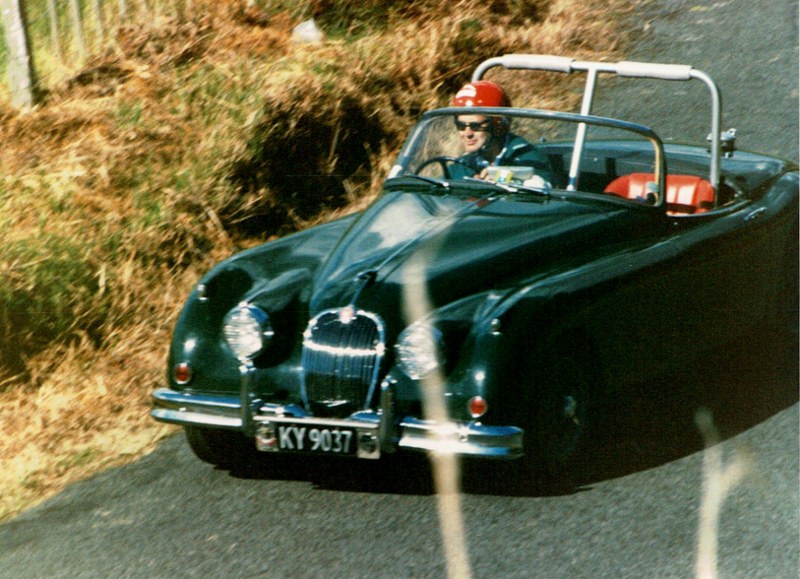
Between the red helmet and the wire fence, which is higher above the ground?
the red helmet

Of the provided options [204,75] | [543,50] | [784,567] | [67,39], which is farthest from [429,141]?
[543,50]

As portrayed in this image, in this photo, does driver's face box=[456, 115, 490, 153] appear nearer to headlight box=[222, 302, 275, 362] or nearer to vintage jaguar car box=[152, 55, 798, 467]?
vintage jaguar car box=[152, 55, 798, 467]

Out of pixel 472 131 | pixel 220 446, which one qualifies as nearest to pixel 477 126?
pixel 472 131

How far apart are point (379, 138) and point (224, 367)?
5.01 metres

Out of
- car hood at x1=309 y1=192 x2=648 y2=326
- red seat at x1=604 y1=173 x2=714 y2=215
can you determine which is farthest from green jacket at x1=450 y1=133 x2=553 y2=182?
red seat at x1=604 y1=173 x2=714 y2=215

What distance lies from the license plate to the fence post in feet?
17.8

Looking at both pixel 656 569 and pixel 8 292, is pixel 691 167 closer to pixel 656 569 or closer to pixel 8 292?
pixel 656 569

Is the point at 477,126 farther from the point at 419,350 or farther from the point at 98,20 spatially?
the point at 98,20

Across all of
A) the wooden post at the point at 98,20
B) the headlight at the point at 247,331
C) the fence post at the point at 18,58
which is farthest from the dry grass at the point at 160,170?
the headlight at the point at 247,331

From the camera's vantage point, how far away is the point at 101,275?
790cm

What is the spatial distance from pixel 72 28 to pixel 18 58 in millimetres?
999

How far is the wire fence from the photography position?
10.0m

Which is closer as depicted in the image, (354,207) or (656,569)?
(656,569)

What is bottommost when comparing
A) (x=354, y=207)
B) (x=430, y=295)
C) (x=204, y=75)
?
(x=354, y=207)
